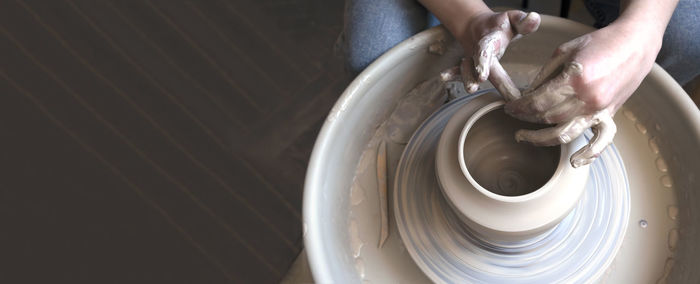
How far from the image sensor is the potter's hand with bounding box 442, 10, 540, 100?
0.98 metres

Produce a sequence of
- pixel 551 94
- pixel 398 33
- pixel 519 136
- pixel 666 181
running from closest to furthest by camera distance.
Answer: pixel 551 94, pixel 519 136, pixel 666 181, pixel 398 33

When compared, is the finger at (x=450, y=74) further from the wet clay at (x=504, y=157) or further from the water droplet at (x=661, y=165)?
the water droplet at (x=661, y=165)

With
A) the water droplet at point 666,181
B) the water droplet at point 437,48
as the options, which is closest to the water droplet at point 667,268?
the water droplet at point 666,181

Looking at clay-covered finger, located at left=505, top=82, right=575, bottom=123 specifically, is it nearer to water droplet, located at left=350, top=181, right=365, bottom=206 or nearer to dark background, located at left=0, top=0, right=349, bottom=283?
water droplet, located at left=350, top=181, right=365, bottom=206

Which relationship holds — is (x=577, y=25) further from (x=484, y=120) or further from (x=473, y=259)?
(x=473, y=259)

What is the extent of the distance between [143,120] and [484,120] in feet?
4.52

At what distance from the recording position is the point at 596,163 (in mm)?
1105

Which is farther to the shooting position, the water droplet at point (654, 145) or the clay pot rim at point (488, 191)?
the water droplet at point (654, 145)

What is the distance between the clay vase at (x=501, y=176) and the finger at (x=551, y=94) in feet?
0.25

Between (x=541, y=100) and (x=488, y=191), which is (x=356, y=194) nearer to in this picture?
(x=488, y=191)

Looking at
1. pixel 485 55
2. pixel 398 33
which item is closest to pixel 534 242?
pixel 485 55

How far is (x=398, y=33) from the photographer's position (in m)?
1.26

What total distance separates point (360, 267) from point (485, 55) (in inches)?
19.6

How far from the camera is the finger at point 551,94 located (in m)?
0.91
